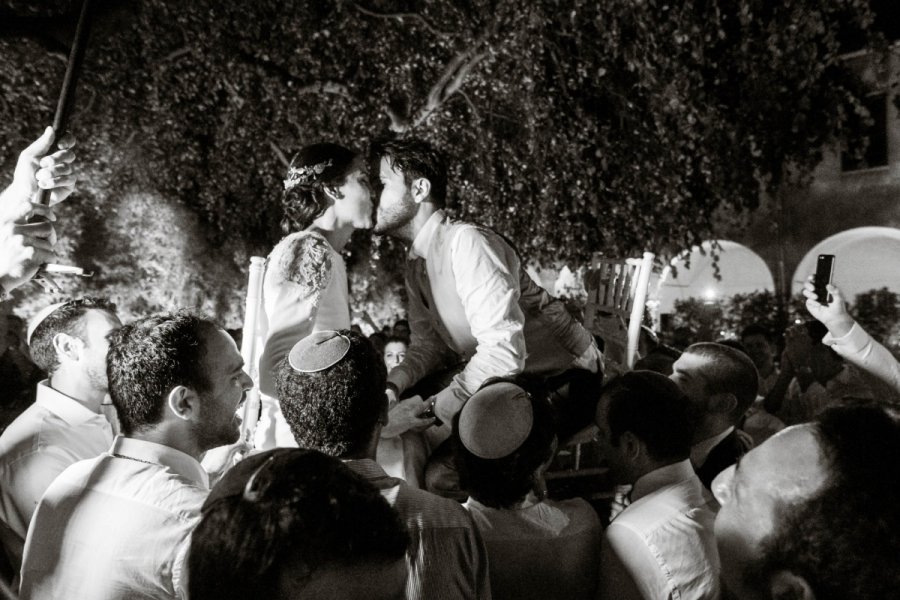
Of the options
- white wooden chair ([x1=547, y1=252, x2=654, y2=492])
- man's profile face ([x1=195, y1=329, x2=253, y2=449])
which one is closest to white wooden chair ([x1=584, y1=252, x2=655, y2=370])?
white wooden chair ([x1=547, y1=252, x2=654, y2=492])

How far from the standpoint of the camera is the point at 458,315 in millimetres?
3105

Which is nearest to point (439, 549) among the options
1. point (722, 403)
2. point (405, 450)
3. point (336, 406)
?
point (336, 406)

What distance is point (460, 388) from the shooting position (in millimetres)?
2744

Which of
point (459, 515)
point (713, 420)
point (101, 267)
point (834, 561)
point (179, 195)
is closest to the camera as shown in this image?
point (834, 561)

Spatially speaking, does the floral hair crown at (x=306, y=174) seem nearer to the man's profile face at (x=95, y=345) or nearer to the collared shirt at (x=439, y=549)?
the man's profile face at (x=95, y=345)

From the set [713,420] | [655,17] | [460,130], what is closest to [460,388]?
[713,420]

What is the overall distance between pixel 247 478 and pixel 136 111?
439 inches

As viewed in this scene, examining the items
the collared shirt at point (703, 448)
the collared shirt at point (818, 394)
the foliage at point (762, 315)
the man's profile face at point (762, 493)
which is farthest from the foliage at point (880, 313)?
the man's profile face at point (762, 493)

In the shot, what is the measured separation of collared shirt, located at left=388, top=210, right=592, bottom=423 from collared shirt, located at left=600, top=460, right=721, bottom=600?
28.1 inches

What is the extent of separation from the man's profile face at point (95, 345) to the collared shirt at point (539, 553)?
1836mm

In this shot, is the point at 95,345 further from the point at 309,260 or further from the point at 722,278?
the point at 722,278

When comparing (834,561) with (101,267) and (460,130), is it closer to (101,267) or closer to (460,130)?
(460,130)

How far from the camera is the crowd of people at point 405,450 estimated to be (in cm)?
118

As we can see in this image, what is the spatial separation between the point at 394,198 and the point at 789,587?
2286 millimetres
